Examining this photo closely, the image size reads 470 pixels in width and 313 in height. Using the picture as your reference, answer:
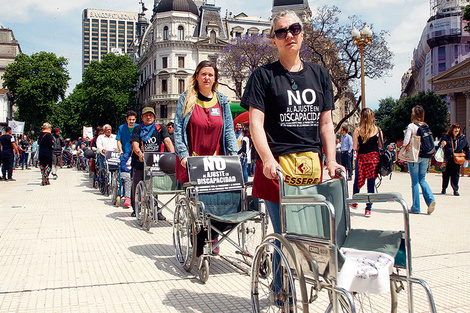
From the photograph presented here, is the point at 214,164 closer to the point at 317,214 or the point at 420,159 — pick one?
the point at 317,214

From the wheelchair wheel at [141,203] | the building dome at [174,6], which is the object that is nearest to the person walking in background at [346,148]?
the wheelchair wheel at [141,203]

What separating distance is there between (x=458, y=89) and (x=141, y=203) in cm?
5725

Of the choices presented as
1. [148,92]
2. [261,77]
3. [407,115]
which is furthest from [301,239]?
[148,92]

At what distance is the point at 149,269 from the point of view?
16.0ft

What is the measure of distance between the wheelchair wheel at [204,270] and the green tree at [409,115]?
60561 millimetres

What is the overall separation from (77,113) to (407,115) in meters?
49.5

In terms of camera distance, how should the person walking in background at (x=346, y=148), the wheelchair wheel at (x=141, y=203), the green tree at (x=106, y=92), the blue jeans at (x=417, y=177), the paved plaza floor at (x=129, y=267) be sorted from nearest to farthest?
the paved plaza floor at (x=129, y=267), the wheelchair wheel at (x=141, y=203), the blue jeans at (x=417, y=177), the person walking in background at (x=346, y=148), the green tree at (x=106, y=92)

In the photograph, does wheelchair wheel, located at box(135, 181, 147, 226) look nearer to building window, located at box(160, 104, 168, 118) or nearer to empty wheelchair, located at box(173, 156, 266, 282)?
empty wheelchair, located at box(173, 156, 266, 282)

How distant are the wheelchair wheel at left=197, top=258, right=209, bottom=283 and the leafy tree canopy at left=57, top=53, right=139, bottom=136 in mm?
65404

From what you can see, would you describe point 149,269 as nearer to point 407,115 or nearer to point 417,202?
point 417,202

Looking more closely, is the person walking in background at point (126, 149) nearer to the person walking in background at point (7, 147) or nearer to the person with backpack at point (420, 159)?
the person with backpack at point (420, 159)

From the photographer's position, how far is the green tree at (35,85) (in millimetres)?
57906

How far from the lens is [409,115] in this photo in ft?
214

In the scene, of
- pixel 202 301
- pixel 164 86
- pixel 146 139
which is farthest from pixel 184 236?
pixel 164 86
